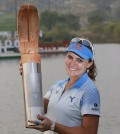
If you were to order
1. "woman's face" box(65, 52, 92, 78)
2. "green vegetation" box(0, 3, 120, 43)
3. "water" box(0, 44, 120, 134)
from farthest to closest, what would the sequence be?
1. "green vegetation" box(0, 3, 120, 43)
2. "water" box(0, 44, 120, 134)
3. "woman's face" box(65, 52, 92, 78)

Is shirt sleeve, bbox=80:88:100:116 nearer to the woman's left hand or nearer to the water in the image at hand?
the woman's left hand

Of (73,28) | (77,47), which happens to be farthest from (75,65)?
(73,28)

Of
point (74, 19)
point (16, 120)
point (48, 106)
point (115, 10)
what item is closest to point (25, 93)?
point (48, 106)

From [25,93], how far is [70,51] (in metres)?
0.27

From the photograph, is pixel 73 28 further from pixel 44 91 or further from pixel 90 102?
pixel 90 102

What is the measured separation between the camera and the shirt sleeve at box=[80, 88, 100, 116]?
8.05ft

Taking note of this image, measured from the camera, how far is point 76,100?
250 centimetres

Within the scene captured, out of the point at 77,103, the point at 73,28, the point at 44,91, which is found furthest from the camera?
the point at 73,28

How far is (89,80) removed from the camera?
253 centimetres

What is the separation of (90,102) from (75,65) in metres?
0.17

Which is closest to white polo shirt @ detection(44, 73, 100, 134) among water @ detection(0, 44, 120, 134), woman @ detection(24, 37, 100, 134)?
woman @ detection(24, 37, 100, 134)

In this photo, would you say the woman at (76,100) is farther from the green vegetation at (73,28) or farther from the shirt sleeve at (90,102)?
the green vegetation at (73,28)

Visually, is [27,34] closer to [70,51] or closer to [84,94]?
[70,51]

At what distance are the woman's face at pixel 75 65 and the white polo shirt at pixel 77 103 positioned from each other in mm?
28
